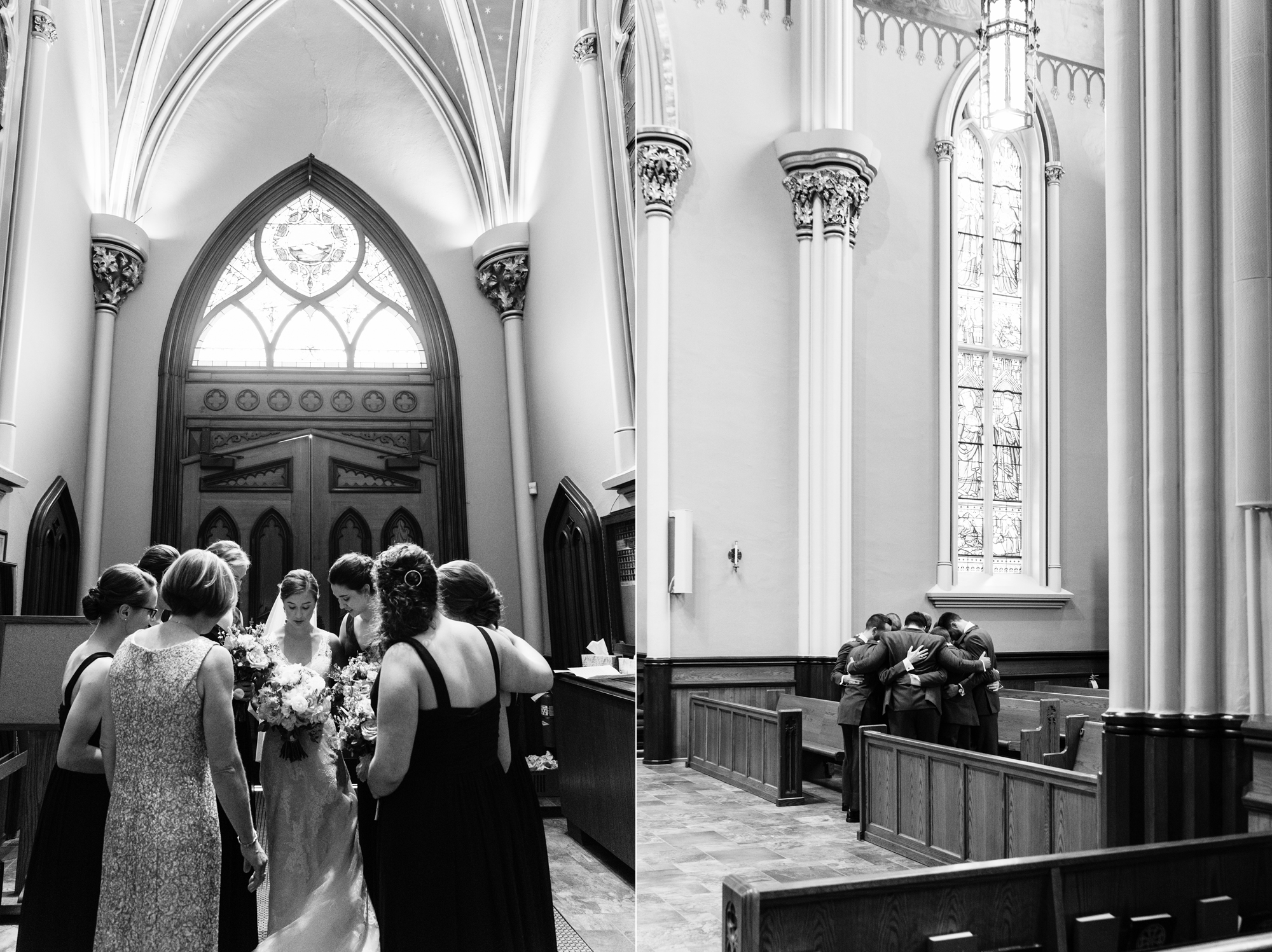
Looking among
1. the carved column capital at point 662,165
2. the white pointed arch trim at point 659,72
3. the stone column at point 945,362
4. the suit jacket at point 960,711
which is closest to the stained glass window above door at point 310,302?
Result: the suit jacket at point 960,711

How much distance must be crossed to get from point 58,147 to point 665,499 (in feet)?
29.8

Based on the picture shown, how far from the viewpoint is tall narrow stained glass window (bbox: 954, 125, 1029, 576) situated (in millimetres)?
12609

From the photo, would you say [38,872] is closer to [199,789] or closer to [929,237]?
[199,789]

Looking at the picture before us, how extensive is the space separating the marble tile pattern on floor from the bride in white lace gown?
3.25 m

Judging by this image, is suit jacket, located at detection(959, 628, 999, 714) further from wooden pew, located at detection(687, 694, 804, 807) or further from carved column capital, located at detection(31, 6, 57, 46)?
carved column capital, located at detection(31, 6, 57, 46)

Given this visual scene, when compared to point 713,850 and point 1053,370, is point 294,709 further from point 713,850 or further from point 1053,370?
point 1053,370

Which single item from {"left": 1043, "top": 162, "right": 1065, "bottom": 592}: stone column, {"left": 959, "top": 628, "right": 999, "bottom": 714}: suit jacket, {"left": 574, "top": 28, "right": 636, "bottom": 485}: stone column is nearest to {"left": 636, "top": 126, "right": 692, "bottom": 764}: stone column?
{"left": 959, "top": 628, "right": 999, "bottom": 714}: suit jacket

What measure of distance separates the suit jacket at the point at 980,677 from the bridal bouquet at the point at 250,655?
6.65 meters

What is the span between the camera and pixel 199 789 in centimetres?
197

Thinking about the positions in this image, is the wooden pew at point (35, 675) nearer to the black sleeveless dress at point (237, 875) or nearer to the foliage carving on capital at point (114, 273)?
the black sleeveless dress at point (237, 875)

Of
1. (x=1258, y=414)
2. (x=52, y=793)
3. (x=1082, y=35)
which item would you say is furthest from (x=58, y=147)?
(x=1082, y=35)

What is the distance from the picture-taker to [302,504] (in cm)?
179

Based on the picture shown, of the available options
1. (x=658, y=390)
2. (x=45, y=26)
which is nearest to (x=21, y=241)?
(x=45, y=26)

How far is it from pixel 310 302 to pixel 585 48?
0.83 metres
